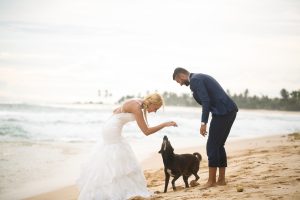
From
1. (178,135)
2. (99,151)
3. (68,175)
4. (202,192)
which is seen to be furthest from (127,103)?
(178,135)

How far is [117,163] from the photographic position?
5.49 m

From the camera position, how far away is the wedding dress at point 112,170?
5.43 meters

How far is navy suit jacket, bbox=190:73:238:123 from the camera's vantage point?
5.49 meters

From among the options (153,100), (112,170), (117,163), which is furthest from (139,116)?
(112,170)

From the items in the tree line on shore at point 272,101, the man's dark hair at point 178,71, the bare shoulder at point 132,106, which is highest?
the man's dark hair at point 178,71

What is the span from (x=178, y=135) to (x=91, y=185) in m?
13.4

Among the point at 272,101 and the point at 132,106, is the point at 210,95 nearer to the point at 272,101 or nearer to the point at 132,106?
the point at 132,106

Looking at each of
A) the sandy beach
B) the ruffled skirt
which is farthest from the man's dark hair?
the sandy beach

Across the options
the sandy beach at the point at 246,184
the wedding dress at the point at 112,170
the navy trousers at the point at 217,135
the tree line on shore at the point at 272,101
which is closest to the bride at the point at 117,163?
the wedding dress at the point at 112,170

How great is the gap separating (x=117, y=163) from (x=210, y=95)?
172 centimetres

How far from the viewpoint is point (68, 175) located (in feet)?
28.1

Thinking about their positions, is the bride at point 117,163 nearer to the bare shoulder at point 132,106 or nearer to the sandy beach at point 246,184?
the bare shoulder at point 132,106

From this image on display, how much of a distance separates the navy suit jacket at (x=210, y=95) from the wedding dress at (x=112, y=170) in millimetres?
1052

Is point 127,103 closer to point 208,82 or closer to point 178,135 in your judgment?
point 208,82
